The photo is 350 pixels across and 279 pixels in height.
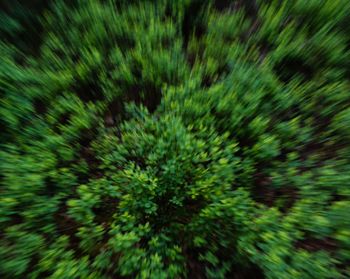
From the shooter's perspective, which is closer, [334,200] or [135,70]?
[334,200]

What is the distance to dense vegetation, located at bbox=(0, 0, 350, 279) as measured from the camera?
2414mm

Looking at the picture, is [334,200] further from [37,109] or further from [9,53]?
[9,53]

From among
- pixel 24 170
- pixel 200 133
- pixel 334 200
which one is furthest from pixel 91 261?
pixel 334 200

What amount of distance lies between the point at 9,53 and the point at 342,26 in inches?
156

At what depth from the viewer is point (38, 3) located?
3.28 metres

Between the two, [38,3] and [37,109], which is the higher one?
[38,3]

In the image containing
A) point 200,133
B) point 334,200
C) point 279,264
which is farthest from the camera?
point 200,133

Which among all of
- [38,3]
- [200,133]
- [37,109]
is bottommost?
[200,133]

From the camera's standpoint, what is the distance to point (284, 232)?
7.58 ft

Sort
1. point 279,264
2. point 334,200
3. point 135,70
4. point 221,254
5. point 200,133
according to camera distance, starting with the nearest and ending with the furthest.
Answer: point 279,264
point 334,200
point 221,254
point 200,133
point 135,70

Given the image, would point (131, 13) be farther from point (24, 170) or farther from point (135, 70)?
point (24, 170)

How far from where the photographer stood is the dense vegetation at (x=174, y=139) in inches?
95.0

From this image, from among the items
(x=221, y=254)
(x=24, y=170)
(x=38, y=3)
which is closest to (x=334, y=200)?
(x=221, y=254)

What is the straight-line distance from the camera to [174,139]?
281cm
